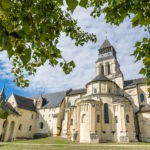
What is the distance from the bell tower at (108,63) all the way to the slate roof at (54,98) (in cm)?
1293

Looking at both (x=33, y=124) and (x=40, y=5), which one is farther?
(x=33, y=124)

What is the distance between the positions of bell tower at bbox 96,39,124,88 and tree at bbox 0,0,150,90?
43.6 m

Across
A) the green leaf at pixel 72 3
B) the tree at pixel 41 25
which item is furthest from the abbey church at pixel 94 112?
the green leaf at pixel 72 3

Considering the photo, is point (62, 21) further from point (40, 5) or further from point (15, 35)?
point (15, 35)

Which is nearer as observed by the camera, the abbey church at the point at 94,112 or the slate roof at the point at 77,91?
the abbey church at the point at 94,112

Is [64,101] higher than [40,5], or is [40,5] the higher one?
[64,101]

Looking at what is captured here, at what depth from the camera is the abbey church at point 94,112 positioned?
110 feet

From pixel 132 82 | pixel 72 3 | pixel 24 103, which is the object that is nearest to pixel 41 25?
pixel 72 3

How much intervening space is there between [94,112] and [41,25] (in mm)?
31764

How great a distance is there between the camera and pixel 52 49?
480 centimetres

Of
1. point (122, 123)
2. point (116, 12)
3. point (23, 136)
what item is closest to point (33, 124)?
point (23, 136)

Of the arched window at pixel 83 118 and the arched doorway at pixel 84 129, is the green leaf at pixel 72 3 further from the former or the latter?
the arched window at pixel 83 118

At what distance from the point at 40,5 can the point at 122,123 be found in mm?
32110

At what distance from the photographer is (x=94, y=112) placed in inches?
1347
